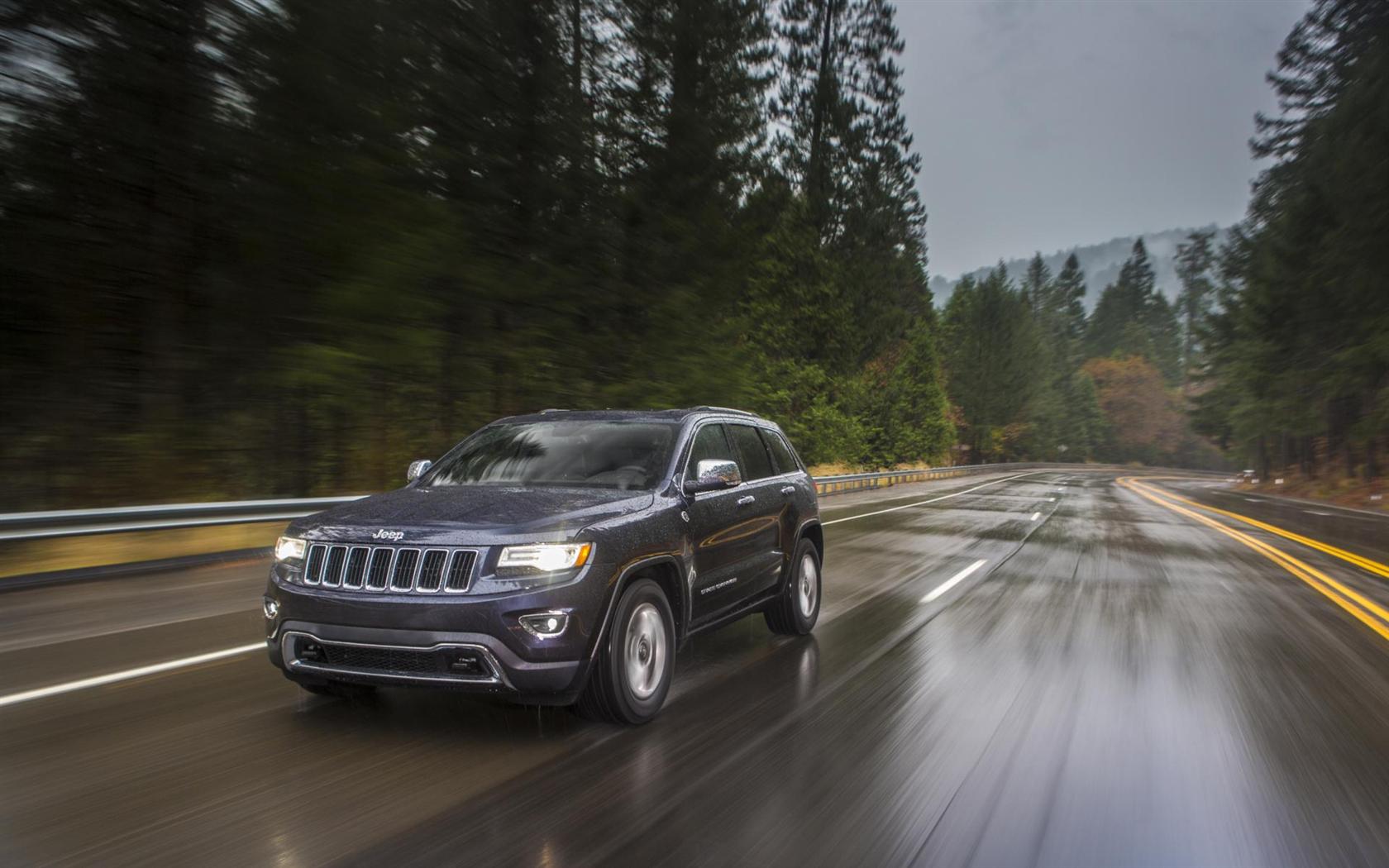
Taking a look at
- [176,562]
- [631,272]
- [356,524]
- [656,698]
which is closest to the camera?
[356,524]

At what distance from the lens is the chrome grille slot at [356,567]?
451cm

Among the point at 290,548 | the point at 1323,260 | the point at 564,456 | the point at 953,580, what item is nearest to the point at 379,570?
the point at 290,548

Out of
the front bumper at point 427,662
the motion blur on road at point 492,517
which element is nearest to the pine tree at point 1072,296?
the motion blur on road at point 492,517

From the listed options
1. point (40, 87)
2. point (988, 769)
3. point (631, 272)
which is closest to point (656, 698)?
point (988, 769)

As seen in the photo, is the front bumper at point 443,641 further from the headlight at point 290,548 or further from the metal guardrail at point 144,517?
the metal guardrail at point 144,517

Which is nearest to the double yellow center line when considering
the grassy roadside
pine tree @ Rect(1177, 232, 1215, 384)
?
the grassy roadside

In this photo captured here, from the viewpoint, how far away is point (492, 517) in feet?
15.5

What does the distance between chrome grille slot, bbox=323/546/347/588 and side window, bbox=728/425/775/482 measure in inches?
119

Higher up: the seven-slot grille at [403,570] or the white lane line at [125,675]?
the seven-slot grille at [403,570]

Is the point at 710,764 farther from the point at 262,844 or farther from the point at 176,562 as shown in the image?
the point at 176,562

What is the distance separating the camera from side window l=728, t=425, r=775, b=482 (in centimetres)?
703

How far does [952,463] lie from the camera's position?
78688 mm

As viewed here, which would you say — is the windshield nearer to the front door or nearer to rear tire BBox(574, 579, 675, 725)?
the front door

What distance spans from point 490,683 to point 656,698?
113 cm
